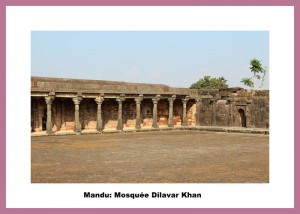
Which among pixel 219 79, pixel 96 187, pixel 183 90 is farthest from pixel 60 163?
pixel 219 79

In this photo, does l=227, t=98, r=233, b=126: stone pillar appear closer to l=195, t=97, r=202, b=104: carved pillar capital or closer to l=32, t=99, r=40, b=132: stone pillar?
l=195, t=97, r=202, b=104: carved pillar capital

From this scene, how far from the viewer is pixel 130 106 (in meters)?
31.4

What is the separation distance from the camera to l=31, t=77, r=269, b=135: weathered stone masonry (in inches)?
976

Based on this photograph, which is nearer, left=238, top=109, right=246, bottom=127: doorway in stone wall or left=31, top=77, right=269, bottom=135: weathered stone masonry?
left=31, top=77, right=269, bottom=135: weathered stone masonry

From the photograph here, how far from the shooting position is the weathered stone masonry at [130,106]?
81.4ft

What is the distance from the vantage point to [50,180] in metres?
9.29

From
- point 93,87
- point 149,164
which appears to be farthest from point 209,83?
point 149,164

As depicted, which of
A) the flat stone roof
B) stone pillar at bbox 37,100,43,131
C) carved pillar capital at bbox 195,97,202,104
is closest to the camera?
the flat stone roof

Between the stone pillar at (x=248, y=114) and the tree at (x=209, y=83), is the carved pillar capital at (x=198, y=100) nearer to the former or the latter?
the stone pillar at (x=248, y=114)

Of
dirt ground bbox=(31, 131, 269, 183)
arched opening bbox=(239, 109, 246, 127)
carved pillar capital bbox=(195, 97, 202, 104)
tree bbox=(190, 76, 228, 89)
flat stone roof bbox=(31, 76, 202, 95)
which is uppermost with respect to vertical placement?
tree bbox=(190, 76, 228, 89)

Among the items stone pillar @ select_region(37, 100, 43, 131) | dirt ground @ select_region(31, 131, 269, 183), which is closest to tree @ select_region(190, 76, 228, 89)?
stone pillar @ select_region(37, 100, 43, 131)

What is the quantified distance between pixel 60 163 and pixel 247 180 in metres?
6.25

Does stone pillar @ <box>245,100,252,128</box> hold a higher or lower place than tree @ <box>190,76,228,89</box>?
lower

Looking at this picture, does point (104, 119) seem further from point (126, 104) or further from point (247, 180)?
point (247, 180)
